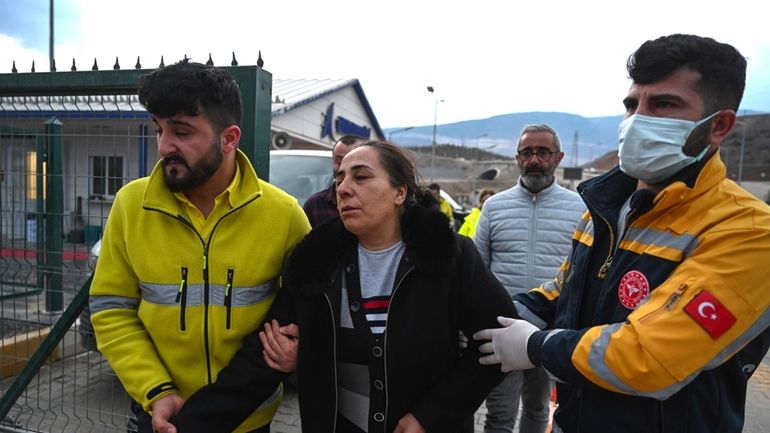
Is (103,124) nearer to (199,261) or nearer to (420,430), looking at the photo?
(199,261)

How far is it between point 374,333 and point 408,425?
13.2 inches

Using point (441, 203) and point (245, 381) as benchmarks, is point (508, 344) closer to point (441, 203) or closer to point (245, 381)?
point (245, 381)

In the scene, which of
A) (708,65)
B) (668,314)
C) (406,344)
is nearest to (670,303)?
(668,314)

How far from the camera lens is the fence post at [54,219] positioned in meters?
2.80

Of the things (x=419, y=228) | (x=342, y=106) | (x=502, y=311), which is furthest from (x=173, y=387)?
(x=342, y=106)

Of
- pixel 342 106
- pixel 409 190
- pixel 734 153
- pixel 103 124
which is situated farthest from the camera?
pixel 734 153

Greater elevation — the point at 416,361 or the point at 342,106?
the point at 342,106

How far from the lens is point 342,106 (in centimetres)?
2102

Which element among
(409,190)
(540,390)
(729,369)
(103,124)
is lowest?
(540,390)

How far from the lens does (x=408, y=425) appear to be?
170 cm

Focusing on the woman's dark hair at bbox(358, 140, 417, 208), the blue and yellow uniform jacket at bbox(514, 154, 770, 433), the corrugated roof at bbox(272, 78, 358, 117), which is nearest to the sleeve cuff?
the blue and yellow uniform jacket at bbox(514, 154, 770, 433)

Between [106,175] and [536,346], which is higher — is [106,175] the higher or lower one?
the higher one

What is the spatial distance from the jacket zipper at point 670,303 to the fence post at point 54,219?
9.18ft

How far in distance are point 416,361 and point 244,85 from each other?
1371 millimetres
